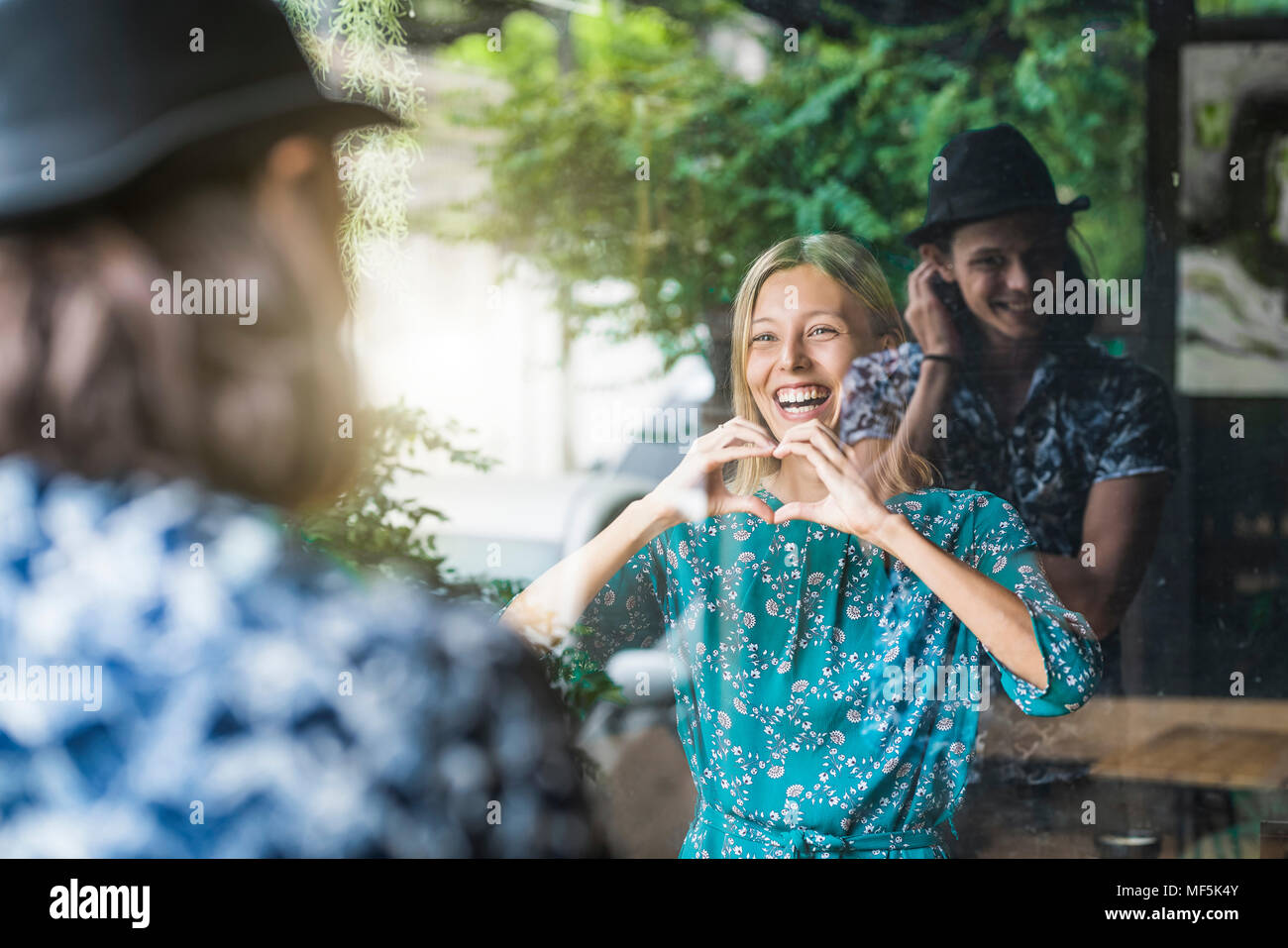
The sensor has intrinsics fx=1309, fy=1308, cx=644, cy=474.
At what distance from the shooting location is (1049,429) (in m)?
3.29

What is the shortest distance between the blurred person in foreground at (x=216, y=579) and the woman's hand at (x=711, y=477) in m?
0.54

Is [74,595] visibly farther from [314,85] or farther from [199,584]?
[314,85]

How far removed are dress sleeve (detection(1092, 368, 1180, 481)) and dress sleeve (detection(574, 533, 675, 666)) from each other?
3.75 ft

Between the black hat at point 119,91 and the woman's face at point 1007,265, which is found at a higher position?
the black hat at point 119,91

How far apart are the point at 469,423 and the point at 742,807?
1165 millimetres

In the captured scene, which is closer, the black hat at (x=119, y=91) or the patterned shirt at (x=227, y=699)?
the black hat at (x=119, y=91)

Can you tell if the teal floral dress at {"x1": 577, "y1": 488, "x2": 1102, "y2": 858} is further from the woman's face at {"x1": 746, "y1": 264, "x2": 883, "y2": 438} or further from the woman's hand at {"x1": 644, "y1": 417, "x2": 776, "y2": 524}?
the woman's face at {"x1": 746, "y1": 264, "x2": 883, "y2": 438}

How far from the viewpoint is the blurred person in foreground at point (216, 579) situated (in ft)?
10.5

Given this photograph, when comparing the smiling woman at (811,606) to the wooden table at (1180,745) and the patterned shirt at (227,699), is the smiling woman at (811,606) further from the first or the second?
the patterned shirt at (227,699)

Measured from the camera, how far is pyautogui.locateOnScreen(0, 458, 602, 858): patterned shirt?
322 cm

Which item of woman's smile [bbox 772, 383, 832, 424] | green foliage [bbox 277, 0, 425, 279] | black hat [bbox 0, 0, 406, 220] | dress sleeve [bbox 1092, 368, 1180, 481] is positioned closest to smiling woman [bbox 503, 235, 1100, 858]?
woman's smile [bbox 772, 383, 832, 424]

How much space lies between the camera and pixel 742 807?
10.4 ft

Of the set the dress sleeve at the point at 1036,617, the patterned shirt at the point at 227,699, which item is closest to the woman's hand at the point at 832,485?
the dress sleeve at the point at 1036,617
